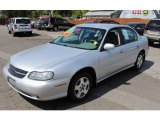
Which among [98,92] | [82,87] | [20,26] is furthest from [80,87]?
[20,26]

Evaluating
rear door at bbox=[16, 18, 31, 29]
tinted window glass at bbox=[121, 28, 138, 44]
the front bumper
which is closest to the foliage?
rear door at bbox=[16, 18, 31, 29]

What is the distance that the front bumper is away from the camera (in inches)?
146

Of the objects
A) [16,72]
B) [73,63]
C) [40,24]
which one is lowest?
[16,72]

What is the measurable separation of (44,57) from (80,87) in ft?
3.23

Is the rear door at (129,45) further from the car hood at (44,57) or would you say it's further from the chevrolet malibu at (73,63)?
the car hood at (44,57)

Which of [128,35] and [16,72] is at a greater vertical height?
[128,35]

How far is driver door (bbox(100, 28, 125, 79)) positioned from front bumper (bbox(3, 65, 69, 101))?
124 cm

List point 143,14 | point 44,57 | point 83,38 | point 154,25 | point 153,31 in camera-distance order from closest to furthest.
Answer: point 44,57 → point 83,38 → point 153,31 → point 154,25 → point 143,14

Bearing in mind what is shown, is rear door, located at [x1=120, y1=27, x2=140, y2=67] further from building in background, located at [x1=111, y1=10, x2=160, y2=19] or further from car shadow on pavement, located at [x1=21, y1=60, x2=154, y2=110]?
building in background, located at [x1=111, y1=10, x2=160, y2=19]

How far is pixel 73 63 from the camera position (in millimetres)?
4113

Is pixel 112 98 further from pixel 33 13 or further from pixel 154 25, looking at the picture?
pixel 33 13

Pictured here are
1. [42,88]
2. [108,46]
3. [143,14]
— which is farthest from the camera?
[143,14]

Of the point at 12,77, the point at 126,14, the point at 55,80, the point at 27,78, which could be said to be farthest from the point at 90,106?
the point at 126,14

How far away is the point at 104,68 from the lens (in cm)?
489
